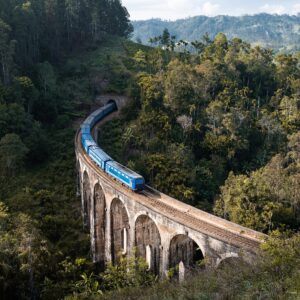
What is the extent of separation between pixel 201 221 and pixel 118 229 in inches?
484

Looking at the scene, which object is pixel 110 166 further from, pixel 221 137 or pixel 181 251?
pixel 221 137

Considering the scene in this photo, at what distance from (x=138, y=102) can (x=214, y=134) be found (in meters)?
16.3

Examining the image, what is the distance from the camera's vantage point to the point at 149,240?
34875 millimetres

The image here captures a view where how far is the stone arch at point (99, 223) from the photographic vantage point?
4122 cm

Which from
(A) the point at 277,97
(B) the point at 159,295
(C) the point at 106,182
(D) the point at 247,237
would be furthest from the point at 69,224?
(A) the point at 277,97

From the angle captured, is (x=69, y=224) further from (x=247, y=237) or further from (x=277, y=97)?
(x=277, y=97)

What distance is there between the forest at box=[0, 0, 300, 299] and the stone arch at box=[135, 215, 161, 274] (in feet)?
15.9

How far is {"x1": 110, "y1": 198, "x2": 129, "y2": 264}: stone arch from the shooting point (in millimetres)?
38231

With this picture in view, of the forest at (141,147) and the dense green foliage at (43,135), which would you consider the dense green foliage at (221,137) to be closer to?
the forest at (141,147)

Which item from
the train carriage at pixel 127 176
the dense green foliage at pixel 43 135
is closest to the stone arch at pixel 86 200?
the dense green foliage at pixel 43 135

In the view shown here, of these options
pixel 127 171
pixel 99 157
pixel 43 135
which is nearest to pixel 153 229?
pixel 127 171

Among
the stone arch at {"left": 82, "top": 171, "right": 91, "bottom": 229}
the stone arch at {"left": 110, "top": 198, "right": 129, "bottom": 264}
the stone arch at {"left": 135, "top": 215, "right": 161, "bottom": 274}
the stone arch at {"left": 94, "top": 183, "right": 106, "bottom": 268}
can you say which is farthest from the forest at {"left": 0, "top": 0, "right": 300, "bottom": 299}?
the stone arch at {"left": 135, "top": 215, "right": 161, "bottom": 274}

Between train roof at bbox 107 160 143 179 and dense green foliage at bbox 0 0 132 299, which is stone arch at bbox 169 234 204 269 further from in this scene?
train roof at bbox 107 160 143 179

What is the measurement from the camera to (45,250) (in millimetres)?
31812
